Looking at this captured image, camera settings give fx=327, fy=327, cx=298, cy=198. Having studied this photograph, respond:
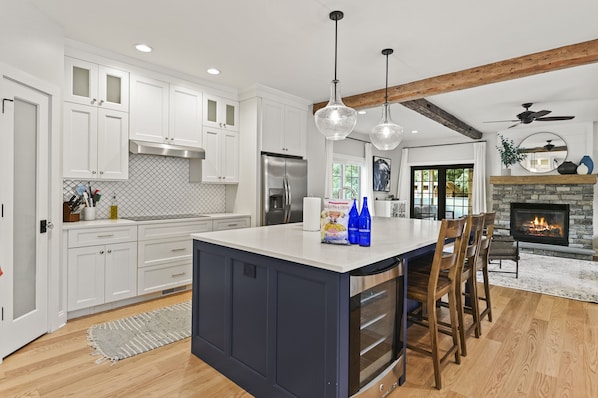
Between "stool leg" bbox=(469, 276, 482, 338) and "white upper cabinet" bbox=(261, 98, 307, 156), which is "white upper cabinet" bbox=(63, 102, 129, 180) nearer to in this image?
"white upper cabinet" bbox=(261, 98, 307, 156)

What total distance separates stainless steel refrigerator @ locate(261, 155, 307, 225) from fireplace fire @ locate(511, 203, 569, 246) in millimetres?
5153

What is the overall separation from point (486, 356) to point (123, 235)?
3.42 meters

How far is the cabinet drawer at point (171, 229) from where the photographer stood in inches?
138

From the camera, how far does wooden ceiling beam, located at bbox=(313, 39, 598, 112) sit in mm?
3088

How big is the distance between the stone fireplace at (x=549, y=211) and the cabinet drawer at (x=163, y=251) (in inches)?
221

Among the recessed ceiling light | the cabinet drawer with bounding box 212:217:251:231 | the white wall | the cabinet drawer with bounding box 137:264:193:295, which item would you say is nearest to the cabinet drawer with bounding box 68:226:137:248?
the cabinet drawer with bounding box 137:264:193:295

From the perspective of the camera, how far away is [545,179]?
6637mm

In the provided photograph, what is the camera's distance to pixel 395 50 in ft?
10.8

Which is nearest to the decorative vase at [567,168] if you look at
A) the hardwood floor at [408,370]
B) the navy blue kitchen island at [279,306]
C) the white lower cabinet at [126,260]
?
the hardwood floor at [408,370]

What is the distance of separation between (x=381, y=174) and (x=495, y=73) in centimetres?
503

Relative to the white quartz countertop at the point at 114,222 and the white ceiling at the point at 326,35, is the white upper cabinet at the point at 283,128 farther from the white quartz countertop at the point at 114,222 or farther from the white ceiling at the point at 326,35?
the white quartz countertop at the point at 114,222

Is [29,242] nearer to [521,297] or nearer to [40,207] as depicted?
[40,207]

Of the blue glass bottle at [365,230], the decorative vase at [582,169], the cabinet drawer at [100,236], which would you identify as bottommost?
the cabinet drawer at [100,236]

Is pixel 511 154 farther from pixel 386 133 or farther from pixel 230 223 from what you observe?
pixel 230 223
